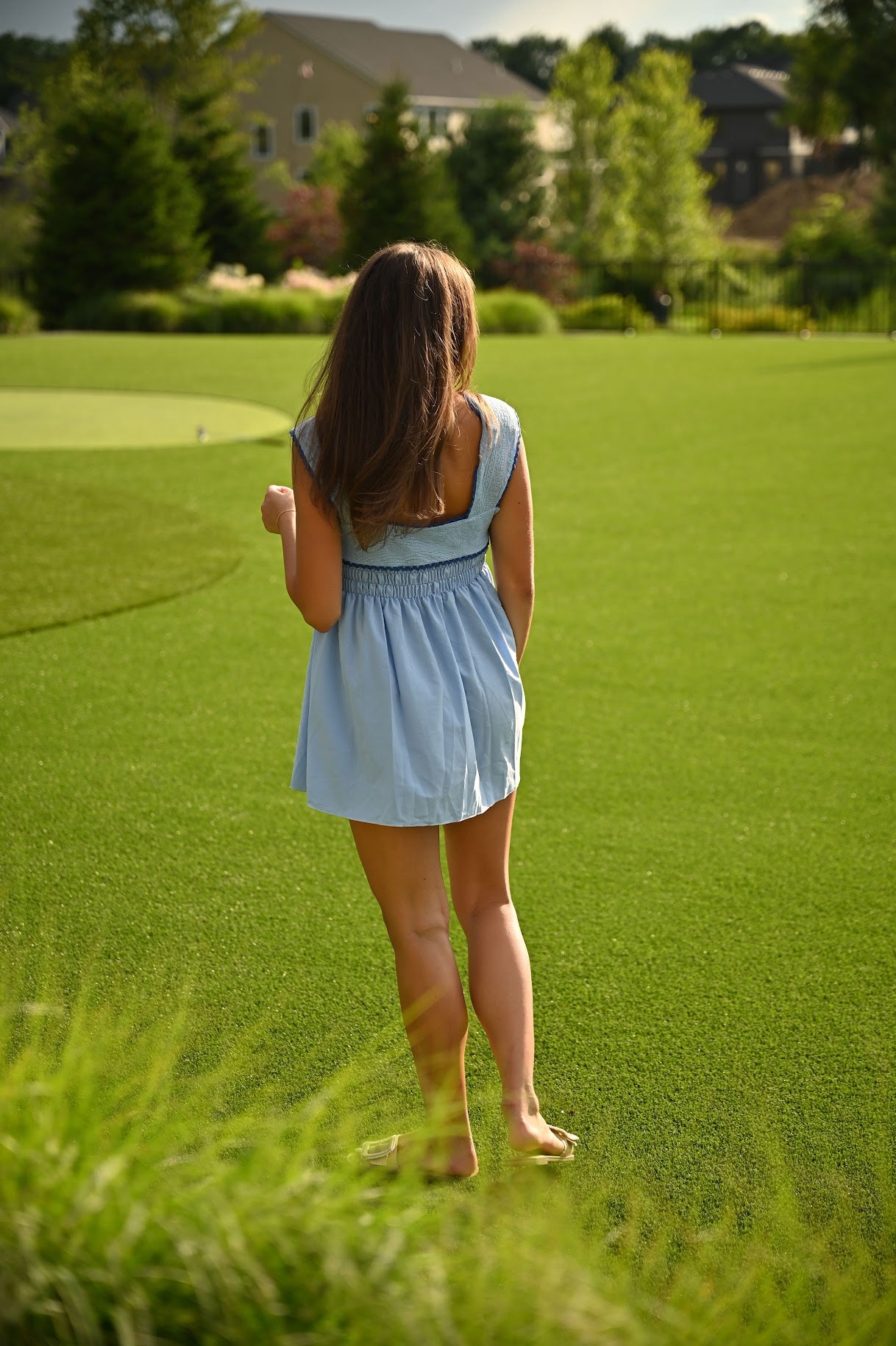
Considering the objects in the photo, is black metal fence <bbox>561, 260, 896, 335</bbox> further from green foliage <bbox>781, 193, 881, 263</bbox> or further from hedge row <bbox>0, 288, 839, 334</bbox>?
green foliage <bbox>781, 193, 881, 263</bbox>

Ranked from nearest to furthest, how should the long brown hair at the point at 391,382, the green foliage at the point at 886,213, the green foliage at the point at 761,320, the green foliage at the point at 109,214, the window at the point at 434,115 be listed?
the long brown hair at the point at 391,382 < the green foliage at the point at 761,320 < the green foliage at the point at 109,214 < the green foliage at the point at 886,213 < the window at the point at 434,115

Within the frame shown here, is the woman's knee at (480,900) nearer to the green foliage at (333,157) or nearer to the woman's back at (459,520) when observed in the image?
the woman's back at (459,520)

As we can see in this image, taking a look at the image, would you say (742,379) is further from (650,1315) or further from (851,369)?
(650,1315)

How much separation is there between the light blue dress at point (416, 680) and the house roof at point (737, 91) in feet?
256

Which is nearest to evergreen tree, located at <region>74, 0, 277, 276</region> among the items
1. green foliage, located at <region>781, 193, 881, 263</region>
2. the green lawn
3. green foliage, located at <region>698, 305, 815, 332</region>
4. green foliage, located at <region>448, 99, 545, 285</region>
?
green foliage, located at <region>448, 99, 545, 285</region>

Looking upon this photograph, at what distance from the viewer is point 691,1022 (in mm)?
2969

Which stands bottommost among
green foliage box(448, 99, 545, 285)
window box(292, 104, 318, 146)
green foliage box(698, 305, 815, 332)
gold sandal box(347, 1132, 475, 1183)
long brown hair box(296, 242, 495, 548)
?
gold sandal box(347, 1132, 475, 1183)

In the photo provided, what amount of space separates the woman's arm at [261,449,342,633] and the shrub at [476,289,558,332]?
64.0 ft

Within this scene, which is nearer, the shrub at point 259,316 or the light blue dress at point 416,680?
the light blue dress at point 416,680

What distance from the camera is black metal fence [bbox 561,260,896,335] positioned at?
75.2 feet

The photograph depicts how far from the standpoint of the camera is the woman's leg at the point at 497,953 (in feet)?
8.16

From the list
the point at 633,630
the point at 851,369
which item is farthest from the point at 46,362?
the point at 633,630

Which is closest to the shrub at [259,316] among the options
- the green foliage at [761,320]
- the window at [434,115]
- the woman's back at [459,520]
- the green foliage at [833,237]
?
the green foliage at [761,320]

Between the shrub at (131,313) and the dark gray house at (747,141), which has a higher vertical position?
the dark gray house at (747,141)
